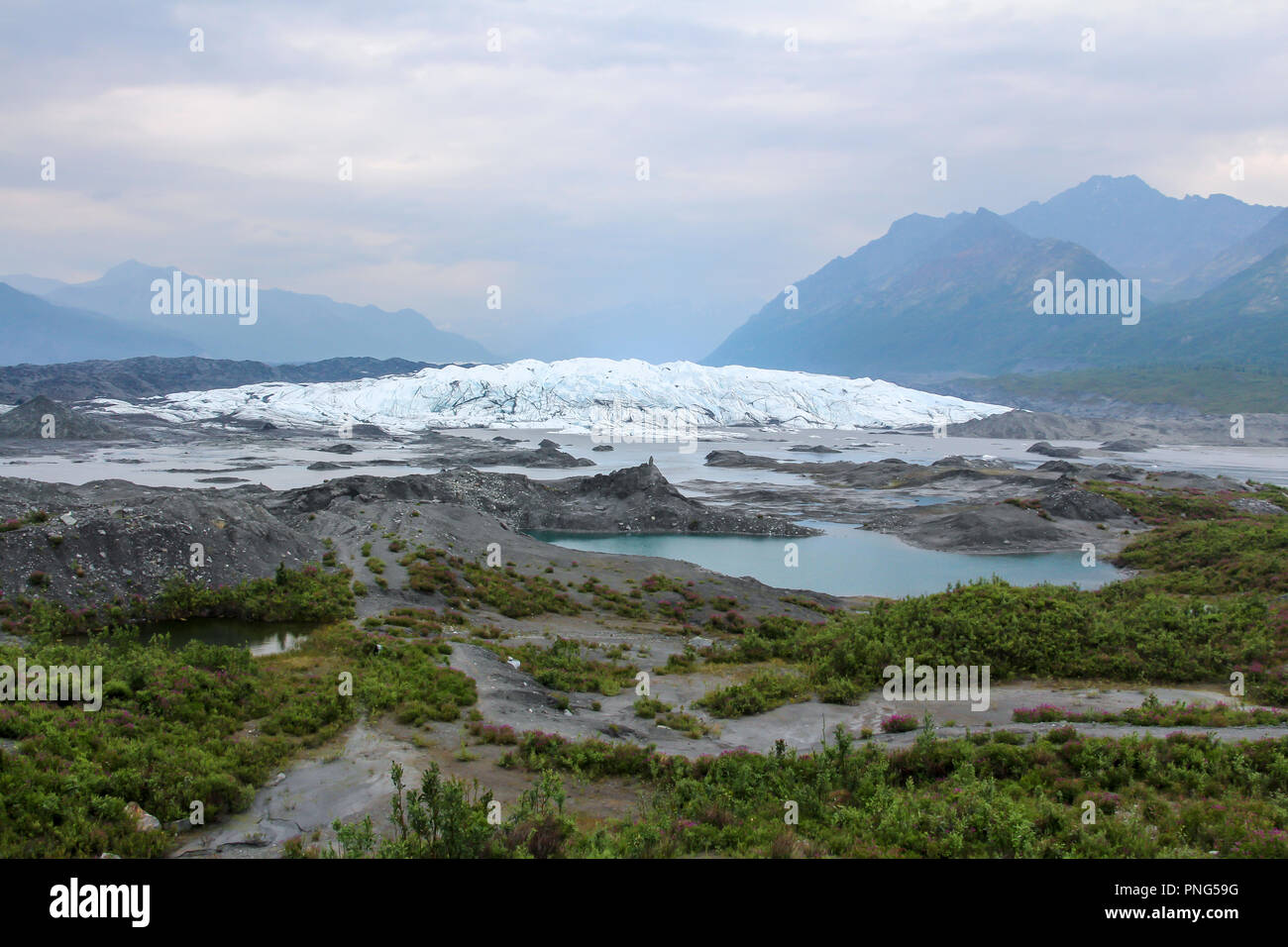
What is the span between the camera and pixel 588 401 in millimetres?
157125

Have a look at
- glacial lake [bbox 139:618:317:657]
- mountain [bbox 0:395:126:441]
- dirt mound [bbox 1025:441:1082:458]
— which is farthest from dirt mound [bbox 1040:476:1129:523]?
mountain [bbox 0:395:126:441]

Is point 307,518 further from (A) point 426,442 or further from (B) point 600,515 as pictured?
(A) point 426,442

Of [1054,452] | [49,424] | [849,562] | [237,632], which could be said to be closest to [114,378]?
[49,424]

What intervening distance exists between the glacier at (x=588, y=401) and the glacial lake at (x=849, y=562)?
92488 millimetres

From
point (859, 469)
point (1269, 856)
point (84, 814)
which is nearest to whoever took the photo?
point (1269, 856)

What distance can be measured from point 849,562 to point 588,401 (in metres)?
117

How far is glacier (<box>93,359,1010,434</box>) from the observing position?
14388 cm

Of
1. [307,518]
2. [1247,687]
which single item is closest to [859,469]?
[307,518]

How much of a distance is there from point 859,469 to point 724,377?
93810 mm

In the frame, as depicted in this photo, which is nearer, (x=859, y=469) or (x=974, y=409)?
(x=859, y=469)
